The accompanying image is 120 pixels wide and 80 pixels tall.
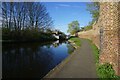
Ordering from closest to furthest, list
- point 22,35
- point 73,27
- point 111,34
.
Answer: point 111,34 < point 22,35 < point 73,27

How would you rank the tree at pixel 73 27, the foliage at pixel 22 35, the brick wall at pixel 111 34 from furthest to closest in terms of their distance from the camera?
the tree at pixel 73 27
the foliage at pixel 22 35
the brick wall at pixel 111 34

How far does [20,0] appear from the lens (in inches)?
1983

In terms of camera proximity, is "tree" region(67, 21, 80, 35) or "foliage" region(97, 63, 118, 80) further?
"tree" region(67, 21, 80, 35)

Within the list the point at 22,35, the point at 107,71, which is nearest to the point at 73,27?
the point at 22,35

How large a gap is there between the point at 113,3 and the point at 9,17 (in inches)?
1685

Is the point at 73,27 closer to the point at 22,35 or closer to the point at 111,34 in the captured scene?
the point at 22,35

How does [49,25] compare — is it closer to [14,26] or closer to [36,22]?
[36,22]

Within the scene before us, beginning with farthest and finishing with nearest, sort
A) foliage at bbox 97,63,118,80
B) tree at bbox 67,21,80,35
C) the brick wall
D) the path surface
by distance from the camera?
tree at bbox 67,21,80,35, the path surface, the brick wall, foliage at bbox 97,63,118,80

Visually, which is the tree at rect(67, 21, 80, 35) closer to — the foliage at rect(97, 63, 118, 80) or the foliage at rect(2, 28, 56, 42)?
the foliage at rect(2, 28, 56, 42)

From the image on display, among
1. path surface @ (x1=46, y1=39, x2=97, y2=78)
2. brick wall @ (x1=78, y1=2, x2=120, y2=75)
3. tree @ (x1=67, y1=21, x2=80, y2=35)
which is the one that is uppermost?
tree @ (x1=67, y1=21, x2=80, y2=35)

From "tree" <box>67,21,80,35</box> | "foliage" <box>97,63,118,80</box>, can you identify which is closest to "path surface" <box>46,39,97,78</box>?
"foliage" <box>97,63,118,80</box>

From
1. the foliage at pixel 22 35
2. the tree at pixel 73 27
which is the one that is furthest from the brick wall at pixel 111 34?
the tree at pixel 73 27

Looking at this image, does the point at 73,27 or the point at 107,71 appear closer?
the point at 107,71

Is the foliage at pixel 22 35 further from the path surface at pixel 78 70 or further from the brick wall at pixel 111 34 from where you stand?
the brick wall at pixel 111 34
